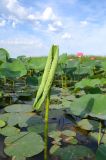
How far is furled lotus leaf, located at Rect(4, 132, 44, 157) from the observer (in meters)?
1.70

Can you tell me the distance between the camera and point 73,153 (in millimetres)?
1812

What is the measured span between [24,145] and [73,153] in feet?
0.99

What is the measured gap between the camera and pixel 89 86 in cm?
296

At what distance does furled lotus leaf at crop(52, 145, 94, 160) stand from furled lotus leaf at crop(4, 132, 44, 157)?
12 centimetres

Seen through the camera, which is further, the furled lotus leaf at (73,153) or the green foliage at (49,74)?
the furled lotus leaf at (73,153)

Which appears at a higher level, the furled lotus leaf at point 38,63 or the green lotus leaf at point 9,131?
the furled lotus leaf at point 38,63

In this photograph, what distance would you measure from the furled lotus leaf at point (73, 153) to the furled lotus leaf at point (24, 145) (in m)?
0.12

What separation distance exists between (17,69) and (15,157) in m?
1.64

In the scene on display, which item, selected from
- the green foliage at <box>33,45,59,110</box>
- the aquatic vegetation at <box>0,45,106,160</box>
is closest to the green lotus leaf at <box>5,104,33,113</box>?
the aquatic vegetation at <box>0,45,106,160</box>

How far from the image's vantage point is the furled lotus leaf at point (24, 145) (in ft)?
5.59

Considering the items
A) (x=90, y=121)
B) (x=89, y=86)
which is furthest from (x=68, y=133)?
(x=89, y=86)

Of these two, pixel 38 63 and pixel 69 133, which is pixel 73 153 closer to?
pixel 69 133

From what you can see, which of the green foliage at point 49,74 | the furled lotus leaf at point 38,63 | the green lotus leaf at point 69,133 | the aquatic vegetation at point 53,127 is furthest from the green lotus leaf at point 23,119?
the furled lotus leaf at point 38,63

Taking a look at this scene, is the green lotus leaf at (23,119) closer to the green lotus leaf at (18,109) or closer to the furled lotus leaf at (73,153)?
the green lotus leaf at (18,109)
